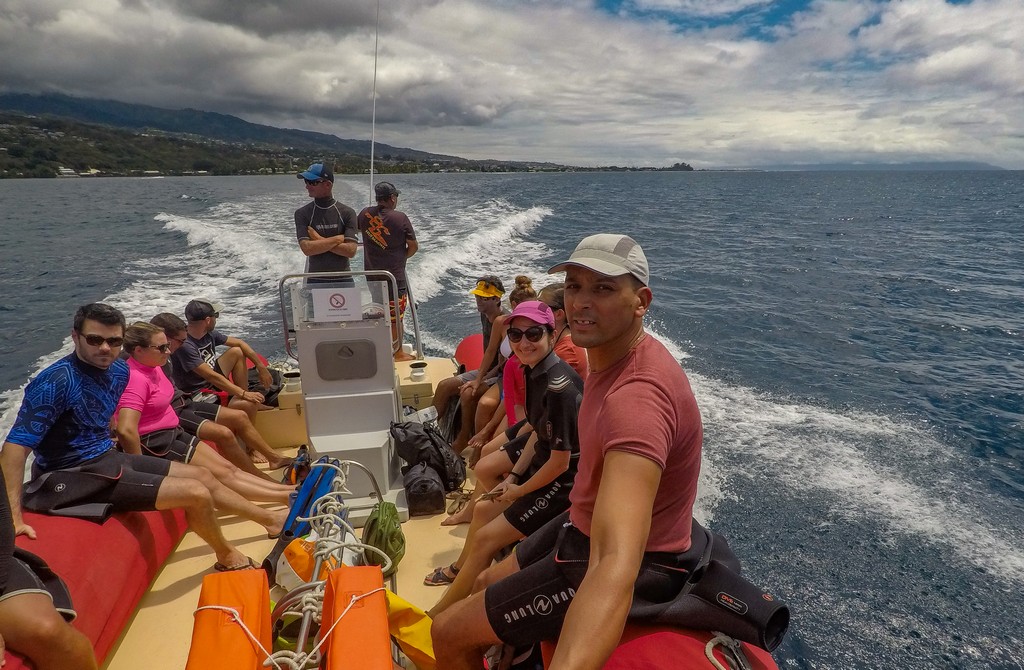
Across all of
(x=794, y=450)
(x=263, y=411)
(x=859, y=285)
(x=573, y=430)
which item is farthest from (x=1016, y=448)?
(x=859, y=285)

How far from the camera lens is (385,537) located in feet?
9.56

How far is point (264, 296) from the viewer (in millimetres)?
10492

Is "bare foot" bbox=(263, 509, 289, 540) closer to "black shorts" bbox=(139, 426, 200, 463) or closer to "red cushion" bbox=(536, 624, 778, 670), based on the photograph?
"black shorts" bbox=(139, 426, 200, 463)

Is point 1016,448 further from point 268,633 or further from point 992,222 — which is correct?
point 992,222

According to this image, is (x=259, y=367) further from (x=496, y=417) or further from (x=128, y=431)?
(x=496, y=417)

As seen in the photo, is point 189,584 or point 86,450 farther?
point 189,584

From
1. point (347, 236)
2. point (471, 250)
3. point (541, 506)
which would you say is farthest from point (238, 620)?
point (471, 250)

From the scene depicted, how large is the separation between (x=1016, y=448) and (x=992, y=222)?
2975cm

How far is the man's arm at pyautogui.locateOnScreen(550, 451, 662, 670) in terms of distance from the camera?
1.06 meters

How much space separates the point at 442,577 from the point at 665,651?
1689 mm

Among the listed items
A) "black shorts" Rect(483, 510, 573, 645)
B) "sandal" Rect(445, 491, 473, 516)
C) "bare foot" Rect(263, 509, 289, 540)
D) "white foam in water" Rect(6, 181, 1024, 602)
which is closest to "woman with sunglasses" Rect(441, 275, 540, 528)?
"sandal" Rect(445, 491, 473, 516)

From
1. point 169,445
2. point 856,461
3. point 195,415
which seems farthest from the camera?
point 856,461

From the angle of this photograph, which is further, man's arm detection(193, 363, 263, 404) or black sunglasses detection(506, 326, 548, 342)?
man's arm detection(193, 363, 263, 404)

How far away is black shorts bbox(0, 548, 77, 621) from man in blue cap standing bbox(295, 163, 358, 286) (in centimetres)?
300
